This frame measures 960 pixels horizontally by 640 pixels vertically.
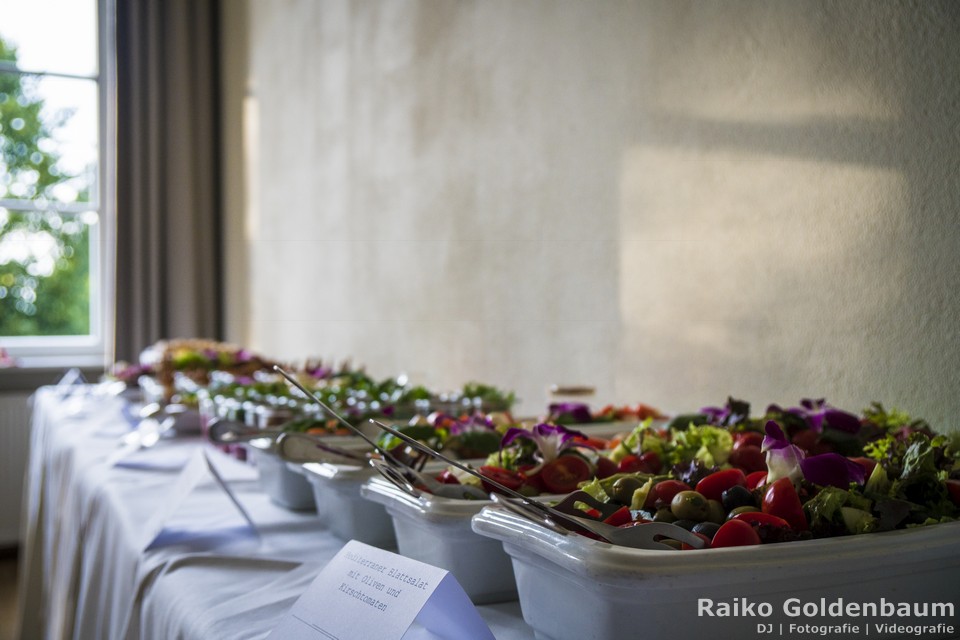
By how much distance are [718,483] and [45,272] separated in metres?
4.47

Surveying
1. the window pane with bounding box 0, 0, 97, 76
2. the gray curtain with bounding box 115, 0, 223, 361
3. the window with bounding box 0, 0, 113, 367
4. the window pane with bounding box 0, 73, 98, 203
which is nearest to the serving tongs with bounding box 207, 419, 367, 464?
the gray curtain with bounding box 115, 0, 223, 361

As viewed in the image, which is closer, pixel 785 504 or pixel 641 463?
pixel 785 504

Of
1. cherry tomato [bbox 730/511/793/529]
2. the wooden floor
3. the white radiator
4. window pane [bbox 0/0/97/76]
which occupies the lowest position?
the wooden floor

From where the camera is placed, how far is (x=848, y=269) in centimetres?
106

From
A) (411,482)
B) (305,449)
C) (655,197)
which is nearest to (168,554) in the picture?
(305,449)

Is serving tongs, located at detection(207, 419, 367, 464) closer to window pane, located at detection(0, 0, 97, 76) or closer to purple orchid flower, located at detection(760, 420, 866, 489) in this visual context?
purple orchid flower, located at detection(760, 420, 866, 489)

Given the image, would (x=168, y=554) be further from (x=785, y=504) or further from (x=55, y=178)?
(x=55, y=178)

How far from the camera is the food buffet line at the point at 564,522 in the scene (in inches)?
18.9

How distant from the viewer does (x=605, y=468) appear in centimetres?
73

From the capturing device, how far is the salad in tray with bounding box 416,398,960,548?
524 mm

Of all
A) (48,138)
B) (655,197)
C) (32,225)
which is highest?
(48,138)

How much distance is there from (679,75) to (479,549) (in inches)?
38.1

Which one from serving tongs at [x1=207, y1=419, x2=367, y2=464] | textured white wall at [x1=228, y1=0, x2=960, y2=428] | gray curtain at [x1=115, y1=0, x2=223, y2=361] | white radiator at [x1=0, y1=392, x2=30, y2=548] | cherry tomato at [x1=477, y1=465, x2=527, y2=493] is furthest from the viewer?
gray curtain at [x1=115, y1=0, x2=223, y2=361]

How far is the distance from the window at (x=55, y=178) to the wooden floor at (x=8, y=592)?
0.91 meters
